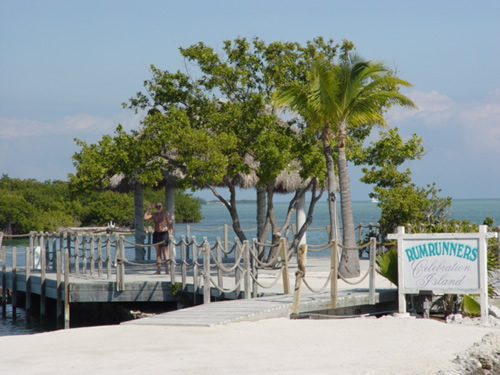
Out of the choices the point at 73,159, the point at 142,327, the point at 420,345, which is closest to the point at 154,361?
the point at 142,327

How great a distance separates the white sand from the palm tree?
4.95m

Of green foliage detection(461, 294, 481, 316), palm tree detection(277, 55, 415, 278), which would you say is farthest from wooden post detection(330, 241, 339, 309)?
palm tree detection(277, 55, 415, 278)

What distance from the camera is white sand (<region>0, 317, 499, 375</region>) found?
9.41 m

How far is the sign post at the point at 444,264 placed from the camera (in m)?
13.6

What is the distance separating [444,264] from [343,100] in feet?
16.7

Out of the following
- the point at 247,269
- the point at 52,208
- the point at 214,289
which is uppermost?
the point at 52,208

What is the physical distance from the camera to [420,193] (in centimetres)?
2458

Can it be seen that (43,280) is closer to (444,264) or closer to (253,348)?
(444,264)

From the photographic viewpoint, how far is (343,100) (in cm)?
1752

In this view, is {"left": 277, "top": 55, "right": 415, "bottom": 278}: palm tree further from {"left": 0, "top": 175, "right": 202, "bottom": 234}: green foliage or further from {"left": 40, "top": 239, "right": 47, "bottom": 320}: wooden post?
{"left": 0, "top": 175, "right": 202, "bottom": 234}: green foliage

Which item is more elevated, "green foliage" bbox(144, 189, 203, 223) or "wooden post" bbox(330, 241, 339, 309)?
"green foliage" bbox(144, 189, 203, 223)

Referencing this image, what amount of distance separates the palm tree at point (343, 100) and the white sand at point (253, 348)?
4955 mm

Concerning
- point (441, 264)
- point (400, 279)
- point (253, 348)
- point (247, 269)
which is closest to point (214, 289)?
point (247, 269)

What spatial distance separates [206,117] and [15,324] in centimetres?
719
